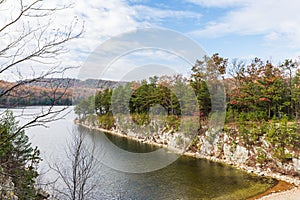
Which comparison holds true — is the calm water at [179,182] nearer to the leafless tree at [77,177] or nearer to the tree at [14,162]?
the leafless tree at [77,177]

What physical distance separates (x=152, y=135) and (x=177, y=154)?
3.81 meters

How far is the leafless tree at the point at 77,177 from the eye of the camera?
4.34 meters

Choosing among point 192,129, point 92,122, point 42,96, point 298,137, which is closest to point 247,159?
point 298,137

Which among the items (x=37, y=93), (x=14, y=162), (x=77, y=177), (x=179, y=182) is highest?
(x=37, y=93)

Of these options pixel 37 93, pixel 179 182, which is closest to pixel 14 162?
pixel 37 93

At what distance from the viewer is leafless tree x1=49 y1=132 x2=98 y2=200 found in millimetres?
4343

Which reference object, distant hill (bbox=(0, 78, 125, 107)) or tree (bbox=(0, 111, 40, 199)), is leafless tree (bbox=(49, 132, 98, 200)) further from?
distant hill (bbox=(0, 78, 125, 107))

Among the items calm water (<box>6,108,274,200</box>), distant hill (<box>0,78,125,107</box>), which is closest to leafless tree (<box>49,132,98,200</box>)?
calm water (<box>6,108,274,200</box>)

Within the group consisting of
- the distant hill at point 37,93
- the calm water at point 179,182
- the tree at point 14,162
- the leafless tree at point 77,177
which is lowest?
the calm water at point 179,182

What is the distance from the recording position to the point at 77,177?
17.6 feet

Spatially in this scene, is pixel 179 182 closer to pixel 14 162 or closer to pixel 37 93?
pixel 14 162

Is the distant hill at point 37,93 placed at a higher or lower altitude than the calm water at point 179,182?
higher

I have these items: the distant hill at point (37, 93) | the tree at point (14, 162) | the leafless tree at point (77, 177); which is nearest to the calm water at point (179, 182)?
the leafless tree at point (77, 177)

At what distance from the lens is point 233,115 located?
13250mm
